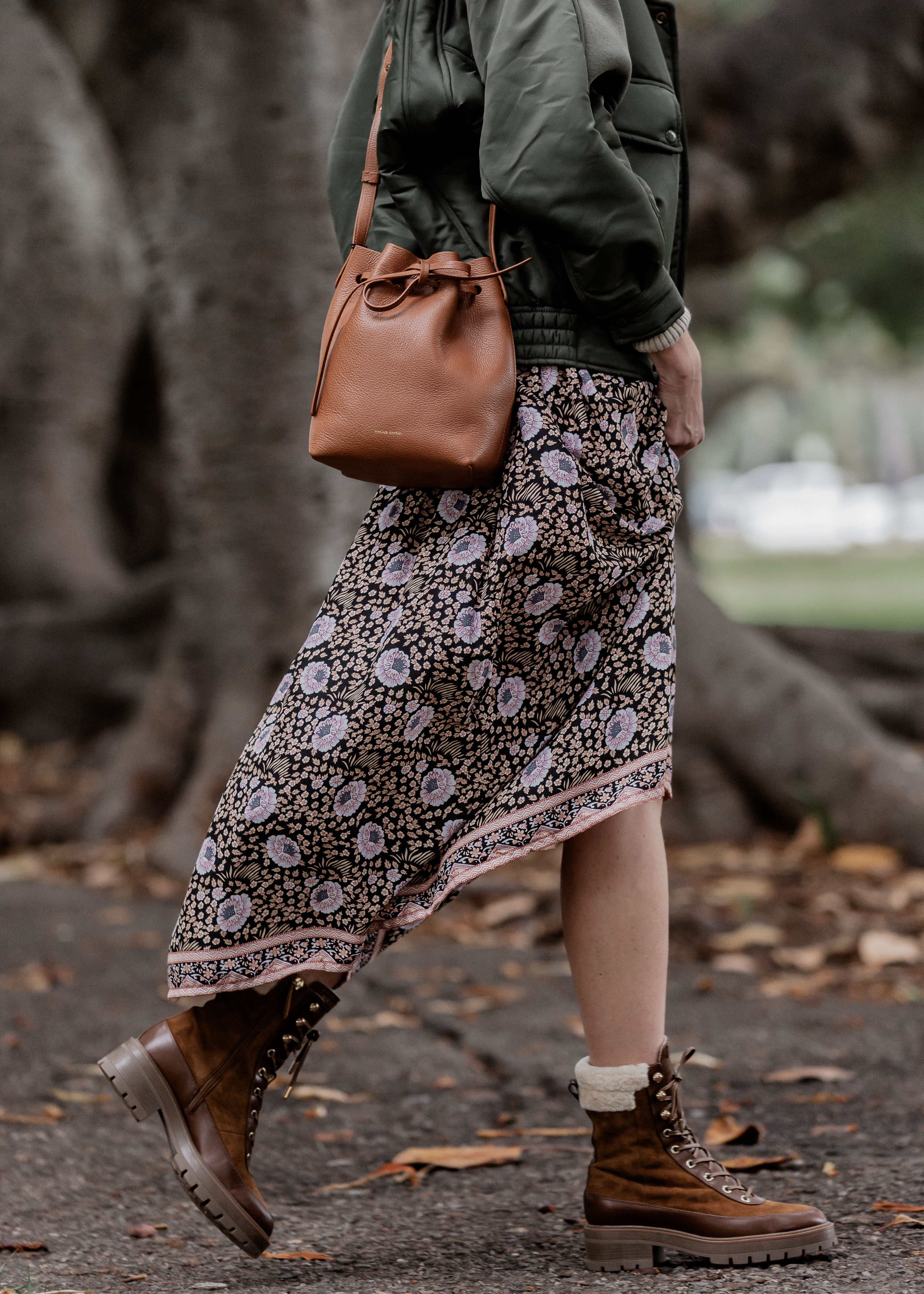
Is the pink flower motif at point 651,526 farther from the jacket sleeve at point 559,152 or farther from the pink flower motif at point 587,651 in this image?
the jacket sleeve at point 559,152

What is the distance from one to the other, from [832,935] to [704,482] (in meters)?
52.3

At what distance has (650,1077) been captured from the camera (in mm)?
2051

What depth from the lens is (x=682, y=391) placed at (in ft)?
6.78

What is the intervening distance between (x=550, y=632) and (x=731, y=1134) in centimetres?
107

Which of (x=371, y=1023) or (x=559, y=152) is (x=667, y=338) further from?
(x=371, y=1023)

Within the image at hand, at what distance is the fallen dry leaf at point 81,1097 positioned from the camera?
9.37 feet

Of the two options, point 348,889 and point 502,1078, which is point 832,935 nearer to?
point 502,1078

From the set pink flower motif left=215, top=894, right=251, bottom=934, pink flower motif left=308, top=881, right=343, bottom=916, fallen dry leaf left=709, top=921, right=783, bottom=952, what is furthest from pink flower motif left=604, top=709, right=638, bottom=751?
fallen dry leaf left=709, top=921, right=783, bottom=952

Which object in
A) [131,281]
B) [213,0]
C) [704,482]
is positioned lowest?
[704,482]

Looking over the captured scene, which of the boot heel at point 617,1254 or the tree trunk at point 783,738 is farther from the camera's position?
the tree trunk at point 783,738

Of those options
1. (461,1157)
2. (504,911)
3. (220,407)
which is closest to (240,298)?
(220,407)

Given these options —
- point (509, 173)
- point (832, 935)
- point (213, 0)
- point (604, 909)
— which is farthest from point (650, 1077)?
point (213, 0)

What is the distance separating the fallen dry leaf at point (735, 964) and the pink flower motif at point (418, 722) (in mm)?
2064

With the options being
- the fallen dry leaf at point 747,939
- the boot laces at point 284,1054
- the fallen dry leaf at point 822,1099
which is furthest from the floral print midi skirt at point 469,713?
the fallen dry leaf at point 747,939
